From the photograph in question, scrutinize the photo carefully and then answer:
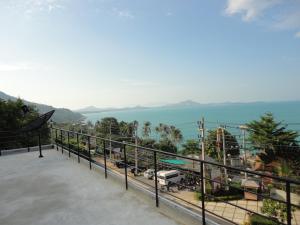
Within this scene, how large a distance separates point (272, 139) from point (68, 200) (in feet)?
85.3

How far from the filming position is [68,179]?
169 inches

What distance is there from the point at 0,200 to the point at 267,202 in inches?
377

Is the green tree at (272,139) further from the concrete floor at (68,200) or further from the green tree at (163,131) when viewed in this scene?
the green tree at (163,131)

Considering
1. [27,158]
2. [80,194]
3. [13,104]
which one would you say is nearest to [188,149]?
[13,104]

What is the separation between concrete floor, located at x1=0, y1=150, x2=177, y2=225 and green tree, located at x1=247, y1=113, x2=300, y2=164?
69.7 ft

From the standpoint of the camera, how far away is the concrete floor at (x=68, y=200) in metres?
2.70

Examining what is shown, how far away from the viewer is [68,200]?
3.30 m

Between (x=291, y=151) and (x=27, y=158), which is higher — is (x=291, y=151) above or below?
below

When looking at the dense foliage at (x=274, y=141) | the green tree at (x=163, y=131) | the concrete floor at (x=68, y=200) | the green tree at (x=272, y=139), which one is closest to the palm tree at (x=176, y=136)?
the green tree at (x=163, y=131)

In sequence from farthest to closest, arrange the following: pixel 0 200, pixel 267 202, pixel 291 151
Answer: pixel 291 151 < pixel 267 202 < pixel 0 200

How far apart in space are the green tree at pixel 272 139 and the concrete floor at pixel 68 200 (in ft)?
69.7

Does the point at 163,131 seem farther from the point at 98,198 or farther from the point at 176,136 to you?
the point at 98,198

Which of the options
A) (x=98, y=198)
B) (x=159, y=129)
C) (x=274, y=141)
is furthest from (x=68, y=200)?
(x=159, y=129)

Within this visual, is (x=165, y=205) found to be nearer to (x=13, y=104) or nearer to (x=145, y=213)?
(x=145, y=213)
